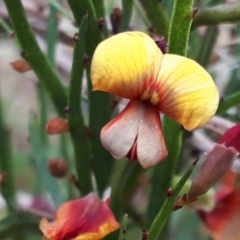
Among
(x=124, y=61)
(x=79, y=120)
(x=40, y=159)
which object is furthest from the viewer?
(x=40, y=159)

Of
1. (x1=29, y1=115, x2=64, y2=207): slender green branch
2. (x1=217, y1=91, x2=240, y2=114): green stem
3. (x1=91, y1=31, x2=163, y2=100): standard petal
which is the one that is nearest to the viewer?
(x1=91, y1=31, x2=163, y2=100): standard petal

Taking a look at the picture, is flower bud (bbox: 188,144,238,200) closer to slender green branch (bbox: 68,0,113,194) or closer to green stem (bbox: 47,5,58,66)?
slender green branch (bbox: 68,0,113,194)

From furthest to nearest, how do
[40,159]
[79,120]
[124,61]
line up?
1. [40,159]
2. [79,120]
3. [124,61]

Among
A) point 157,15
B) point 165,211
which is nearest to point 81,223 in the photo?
point 165,211

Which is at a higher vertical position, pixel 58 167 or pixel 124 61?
pixel 124 61

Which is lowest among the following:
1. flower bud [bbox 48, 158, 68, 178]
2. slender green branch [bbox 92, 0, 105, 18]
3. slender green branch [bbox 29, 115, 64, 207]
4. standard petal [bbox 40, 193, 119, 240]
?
slender green branch [bbox 29, 115, 64, 207]

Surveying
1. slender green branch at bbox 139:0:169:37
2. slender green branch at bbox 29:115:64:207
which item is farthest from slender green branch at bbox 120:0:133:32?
slender green branch at bbox 29:115:64:207

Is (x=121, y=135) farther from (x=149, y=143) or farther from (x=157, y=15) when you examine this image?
(x=157, y=15)
